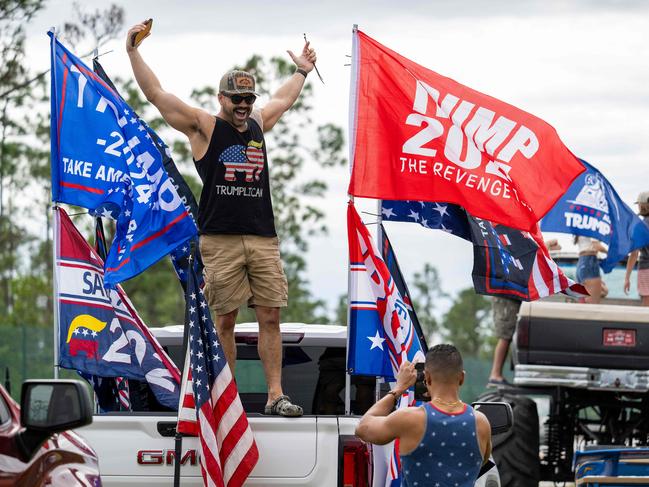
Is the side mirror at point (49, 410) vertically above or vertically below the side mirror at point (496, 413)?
above

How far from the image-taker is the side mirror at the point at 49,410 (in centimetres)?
504

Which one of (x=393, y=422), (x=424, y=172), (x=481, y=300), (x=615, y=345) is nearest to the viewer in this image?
(x=393, y=422)

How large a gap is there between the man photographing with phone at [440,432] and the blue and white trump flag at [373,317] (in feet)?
7.44

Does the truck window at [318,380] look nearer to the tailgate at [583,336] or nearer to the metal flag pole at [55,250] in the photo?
the metal flag pole at [55,250]

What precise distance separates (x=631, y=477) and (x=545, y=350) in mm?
2588

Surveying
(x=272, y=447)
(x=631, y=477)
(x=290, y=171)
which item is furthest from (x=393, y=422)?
(x=290, y=171)

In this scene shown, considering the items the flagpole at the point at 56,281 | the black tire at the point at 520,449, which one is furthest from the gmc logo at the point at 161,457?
the black tire at the point at 520,449

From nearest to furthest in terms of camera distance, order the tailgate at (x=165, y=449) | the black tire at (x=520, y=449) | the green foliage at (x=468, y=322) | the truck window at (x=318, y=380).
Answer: the tailgate at (x=165, y=449), the truck window at (x=318, y=380), the black tire at (x=520, y=449), the green foliage at (x=468, y=322)

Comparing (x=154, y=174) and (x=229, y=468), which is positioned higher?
(x=154, y=174)

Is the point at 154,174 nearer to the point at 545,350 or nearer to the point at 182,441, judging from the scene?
the point at 182,441

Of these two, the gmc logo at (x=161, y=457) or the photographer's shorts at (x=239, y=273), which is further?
the photographer's shorts at (x=239, y=273)

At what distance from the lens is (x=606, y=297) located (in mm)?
14172

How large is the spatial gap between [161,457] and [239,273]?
1362 mm

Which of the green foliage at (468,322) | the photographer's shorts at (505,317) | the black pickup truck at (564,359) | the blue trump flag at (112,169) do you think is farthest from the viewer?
the green foliage at (468,322)
